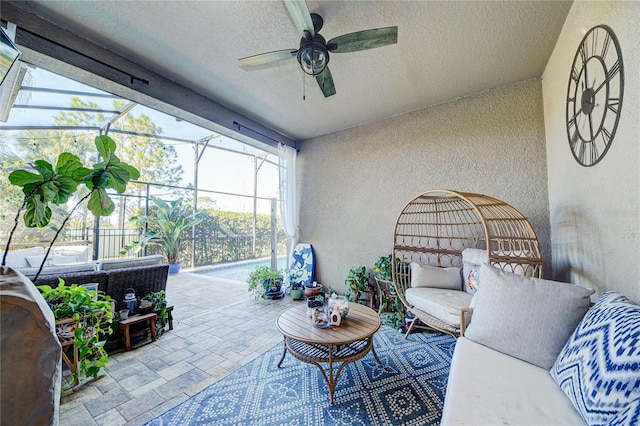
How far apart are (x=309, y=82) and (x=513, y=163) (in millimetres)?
2555

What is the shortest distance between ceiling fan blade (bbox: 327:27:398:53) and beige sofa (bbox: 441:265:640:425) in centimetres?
175

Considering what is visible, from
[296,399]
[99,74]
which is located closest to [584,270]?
[296,399]

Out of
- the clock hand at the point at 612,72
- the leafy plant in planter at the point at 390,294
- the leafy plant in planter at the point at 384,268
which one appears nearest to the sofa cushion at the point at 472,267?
the leafy plant in planter at the point at 390,294

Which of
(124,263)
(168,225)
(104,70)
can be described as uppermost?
(104,70)

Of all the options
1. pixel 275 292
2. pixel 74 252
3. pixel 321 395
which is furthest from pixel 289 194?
pixel 74 252

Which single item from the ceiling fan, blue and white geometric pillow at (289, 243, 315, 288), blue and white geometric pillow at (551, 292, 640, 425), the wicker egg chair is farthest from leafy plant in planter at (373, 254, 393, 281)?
the ceiling fan

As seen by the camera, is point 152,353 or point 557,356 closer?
point 557,356

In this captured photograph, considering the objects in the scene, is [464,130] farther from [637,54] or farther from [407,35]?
[637,54]

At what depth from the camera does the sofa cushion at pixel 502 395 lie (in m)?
0.91

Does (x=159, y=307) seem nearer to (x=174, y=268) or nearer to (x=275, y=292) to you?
(x=275, y=292)

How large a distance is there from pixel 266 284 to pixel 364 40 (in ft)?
11.8

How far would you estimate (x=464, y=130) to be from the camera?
2963 millimetres

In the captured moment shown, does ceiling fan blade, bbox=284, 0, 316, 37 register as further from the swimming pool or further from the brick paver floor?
the swimming pool

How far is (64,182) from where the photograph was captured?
1741 millimetres
